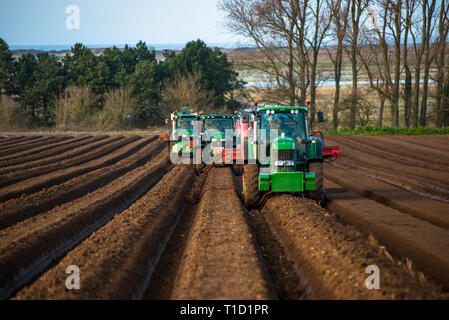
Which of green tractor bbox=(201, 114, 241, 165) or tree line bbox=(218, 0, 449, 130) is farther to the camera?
tree line bbox=(218, 0, 449, 130)

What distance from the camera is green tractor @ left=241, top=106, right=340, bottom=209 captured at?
9.44 m

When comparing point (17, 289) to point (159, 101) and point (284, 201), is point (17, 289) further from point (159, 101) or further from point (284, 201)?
point (159, 101)

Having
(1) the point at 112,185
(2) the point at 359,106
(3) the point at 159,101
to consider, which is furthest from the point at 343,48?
(1) the point at 112,185

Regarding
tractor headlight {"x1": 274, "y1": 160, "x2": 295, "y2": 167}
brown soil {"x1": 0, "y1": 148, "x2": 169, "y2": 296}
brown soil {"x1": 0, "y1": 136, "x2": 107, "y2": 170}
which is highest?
tractor headlight {"x1": 274, "y1": 160, "x2": 295, "y2": 167}

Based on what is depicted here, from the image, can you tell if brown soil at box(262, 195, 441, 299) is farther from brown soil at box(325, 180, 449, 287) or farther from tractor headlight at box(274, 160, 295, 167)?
tractor headlight at box(274, 160, 295, 167)

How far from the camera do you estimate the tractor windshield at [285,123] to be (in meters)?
10.1

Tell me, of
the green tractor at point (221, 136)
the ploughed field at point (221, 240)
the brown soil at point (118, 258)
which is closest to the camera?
the brown soil at point (118, 258)

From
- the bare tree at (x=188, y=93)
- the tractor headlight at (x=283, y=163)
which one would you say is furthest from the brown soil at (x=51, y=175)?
the bare tree at (x=188, y=93)

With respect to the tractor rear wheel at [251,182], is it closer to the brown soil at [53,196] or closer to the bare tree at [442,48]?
the brown soil at [53,196]

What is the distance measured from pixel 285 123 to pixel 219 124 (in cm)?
580

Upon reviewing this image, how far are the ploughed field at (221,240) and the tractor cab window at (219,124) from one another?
8.94 feet

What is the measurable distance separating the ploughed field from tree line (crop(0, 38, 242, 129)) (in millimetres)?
27311

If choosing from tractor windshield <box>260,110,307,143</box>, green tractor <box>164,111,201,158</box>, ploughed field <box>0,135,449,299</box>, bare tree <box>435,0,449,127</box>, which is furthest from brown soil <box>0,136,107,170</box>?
bare tree <box>435,0,449,127</box>

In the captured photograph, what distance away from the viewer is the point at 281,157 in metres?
9.62
